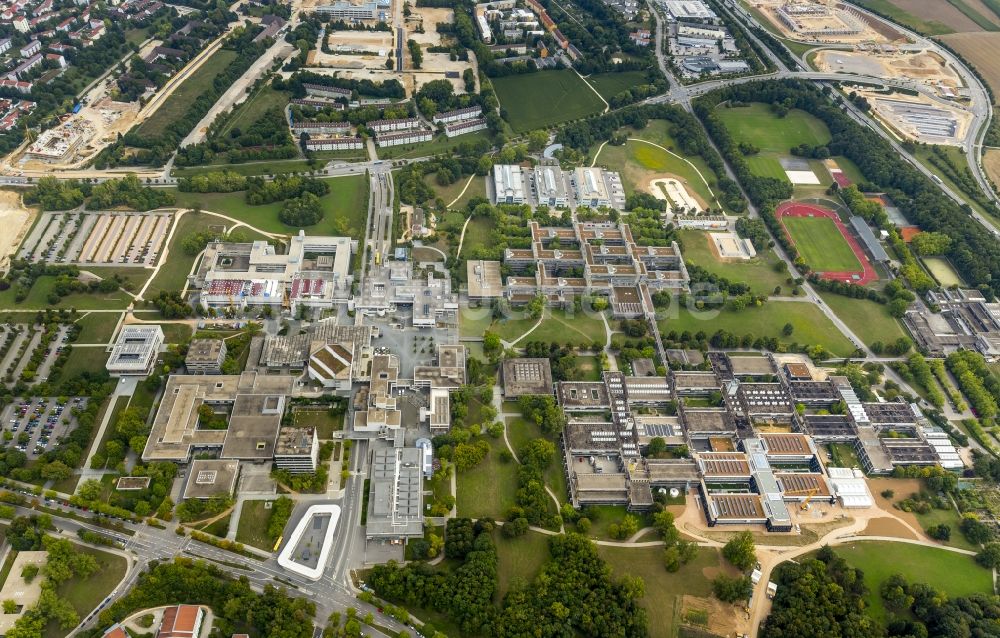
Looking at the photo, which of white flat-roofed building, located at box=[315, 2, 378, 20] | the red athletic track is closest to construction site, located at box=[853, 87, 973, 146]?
the red athletic track

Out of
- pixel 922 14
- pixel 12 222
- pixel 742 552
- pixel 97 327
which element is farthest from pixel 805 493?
pixel 922 14

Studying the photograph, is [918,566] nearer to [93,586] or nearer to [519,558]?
[519,558]

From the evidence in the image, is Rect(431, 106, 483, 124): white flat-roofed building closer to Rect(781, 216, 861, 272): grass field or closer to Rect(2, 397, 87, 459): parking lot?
Rect(781, 216, 861, 272): grass field

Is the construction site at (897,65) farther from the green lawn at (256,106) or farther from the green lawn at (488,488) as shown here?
the green lawn at (488,488)

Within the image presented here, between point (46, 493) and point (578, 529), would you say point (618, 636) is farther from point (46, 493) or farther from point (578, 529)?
point (46, 493)

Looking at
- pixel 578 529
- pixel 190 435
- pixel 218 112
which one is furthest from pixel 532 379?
pixel 218 112

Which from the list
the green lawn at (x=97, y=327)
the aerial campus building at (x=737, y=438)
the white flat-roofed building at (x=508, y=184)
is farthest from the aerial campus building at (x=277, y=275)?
the aerial campus building at (x=737, y=438)
